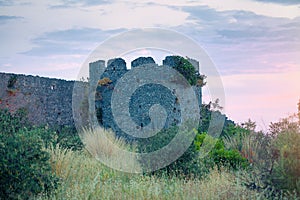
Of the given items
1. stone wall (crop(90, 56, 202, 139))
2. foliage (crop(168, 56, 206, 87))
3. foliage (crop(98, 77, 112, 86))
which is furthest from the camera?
foliage (crop(98, 77, 112, 86))

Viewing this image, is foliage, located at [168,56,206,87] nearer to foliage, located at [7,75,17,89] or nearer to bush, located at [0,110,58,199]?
foliage, located at [7,75,17,89]

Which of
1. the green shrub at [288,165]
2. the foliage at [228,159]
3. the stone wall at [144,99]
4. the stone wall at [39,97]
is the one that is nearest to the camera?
the green shrub at [288,165]

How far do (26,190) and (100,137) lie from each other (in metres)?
4.55

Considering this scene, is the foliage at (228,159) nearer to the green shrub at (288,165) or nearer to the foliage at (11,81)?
the green shrub at (288,165)

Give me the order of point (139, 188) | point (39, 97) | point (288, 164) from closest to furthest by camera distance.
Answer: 1. point (288, 164)
2. point (139, 188)
3. point (39, 97)

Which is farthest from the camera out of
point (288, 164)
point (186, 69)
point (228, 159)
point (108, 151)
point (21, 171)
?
point (186, 69)

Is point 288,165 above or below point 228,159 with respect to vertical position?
above

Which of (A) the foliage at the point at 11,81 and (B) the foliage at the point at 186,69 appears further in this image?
(B) the foliage at the point at 186,69

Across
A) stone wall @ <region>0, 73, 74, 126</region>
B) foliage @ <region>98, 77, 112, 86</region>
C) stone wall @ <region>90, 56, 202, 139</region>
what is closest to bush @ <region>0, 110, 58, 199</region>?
stone wall @ <region>0, 73, 74, 126</region>

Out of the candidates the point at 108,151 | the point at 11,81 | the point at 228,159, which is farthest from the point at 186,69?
the point at 228,159

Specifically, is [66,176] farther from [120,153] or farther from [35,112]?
[35,112]

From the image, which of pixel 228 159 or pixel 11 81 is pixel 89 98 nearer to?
pixel 11 81

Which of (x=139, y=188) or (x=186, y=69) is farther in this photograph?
(x=186, y=69)

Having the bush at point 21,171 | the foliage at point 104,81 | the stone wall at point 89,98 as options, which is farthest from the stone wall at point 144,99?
the bush at point 21,171
